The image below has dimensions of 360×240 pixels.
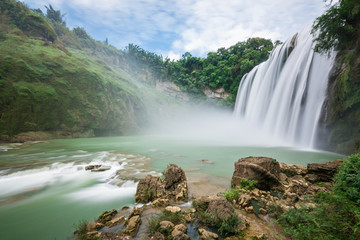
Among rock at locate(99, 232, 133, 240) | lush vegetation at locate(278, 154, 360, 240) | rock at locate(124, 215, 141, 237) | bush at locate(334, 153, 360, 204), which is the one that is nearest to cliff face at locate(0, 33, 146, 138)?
rock at locate(124, 215, 141, 237)

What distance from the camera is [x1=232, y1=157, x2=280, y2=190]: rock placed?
14.7 ft

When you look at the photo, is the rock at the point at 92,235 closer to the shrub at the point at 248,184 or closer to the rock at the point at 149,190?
the rock at the point at 149,190

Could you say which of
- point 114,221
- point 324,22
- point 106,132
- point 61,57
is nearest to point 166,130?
point 106,132

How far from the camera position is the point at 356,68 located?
887 cm

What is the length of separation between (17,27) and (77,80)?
13049 millimetres

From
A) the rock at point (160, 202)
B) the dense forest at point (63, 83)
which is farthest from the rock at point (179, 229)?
the dense forest at point (63, 83)

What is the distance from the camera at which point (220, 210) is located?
9.61ft

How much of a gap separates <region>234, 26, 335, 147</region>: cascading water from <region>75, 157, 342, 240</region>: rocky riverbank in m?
9.22

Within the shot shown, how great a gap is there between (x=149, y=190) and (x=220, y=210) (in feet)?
6.25

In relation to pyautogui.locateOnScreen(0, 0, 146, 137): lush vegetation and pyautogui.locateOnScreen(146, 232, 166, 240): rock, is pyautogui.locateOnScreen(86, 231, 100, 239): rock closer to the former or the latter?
pyautogui.locateOnScreen(146, 232, 166, 240): rock

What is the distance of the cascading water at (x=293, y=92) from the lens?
12031 millimetres

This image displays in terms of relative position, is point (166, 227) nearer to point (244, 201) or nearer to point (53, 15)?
point (244, 201)

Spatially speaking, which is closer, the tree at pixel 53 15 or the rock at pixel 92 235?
the rock at pixel 92 235

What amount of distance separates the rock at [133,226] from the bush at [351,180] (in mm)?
3290
